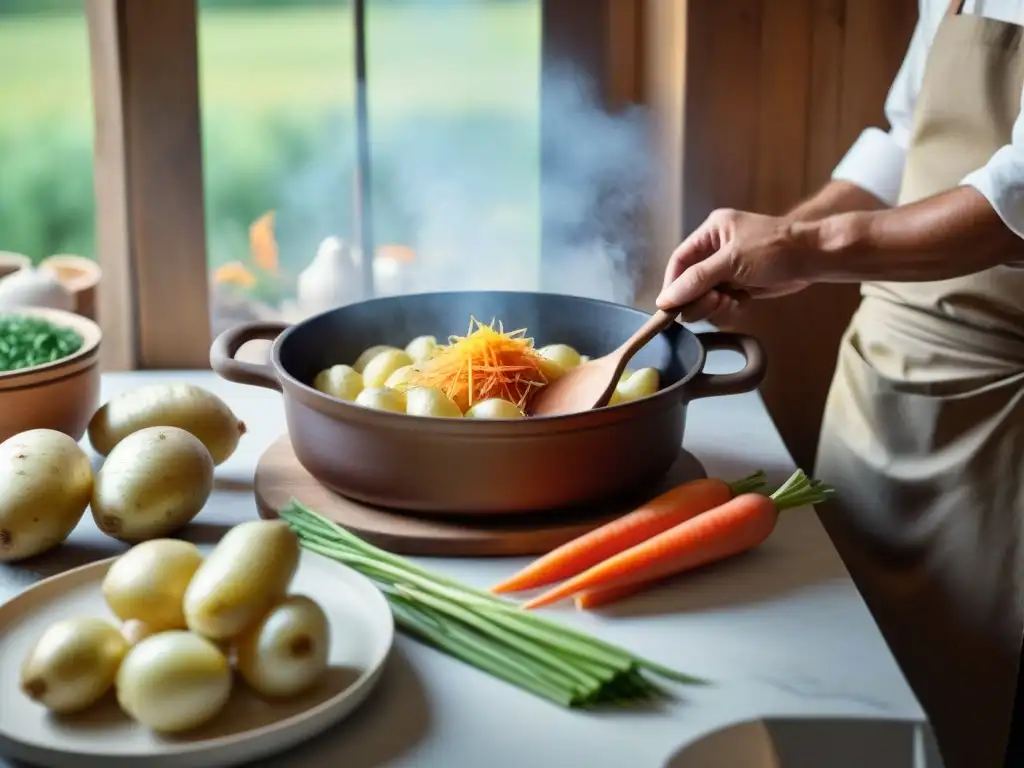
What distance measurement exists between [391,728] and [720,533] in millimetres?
353

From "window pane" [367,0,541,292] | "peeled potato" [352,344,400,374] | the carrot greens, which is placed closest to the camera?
the carrot greens

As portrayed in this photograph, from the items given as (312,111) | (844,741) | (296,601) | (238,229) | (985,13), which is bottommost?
(844,741)

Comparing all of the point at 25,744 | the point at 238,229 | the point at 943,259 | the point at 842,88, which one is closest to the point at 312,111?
the point at 238,229

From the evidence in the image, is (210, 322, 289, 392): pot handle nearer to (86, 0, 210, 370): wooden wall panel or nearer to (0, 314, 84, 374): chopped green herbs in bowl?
(0, 314, 84, 374): chopped green herbs in bowl

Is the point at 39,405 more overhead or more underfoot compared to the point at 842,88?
more underfoot

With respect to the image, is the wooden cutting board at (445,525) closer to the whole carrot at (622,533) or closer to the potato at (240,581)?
the whole carrot at (622,533)

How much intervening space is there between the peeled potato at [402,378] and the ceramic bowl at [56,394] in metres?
0.33

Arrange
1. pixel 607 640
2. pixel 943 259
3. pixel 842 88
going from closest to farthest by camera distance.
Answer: pixel 607 640
pixel 943 259
pixel 842 88

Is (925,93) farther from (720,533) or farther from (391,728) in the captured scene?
(391,728)

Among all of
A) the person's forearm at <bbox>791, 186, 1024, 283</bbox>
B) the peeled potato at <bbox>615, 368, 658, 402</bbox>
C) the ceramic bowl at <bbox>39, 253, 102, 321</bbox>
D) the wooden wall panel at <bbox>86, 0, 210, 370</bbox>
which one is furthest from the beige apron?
the ceramic bowl at <bbox>39, 253, 102, 321</bbox>

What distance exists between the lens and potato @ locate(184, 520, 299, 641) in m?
0.85

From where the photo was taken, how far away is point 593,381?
1.25 m

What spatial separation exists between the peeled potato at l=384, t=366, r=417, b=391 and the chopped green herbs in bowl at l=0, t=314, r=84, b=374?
35 cm

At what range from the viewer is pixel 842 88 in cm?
174
